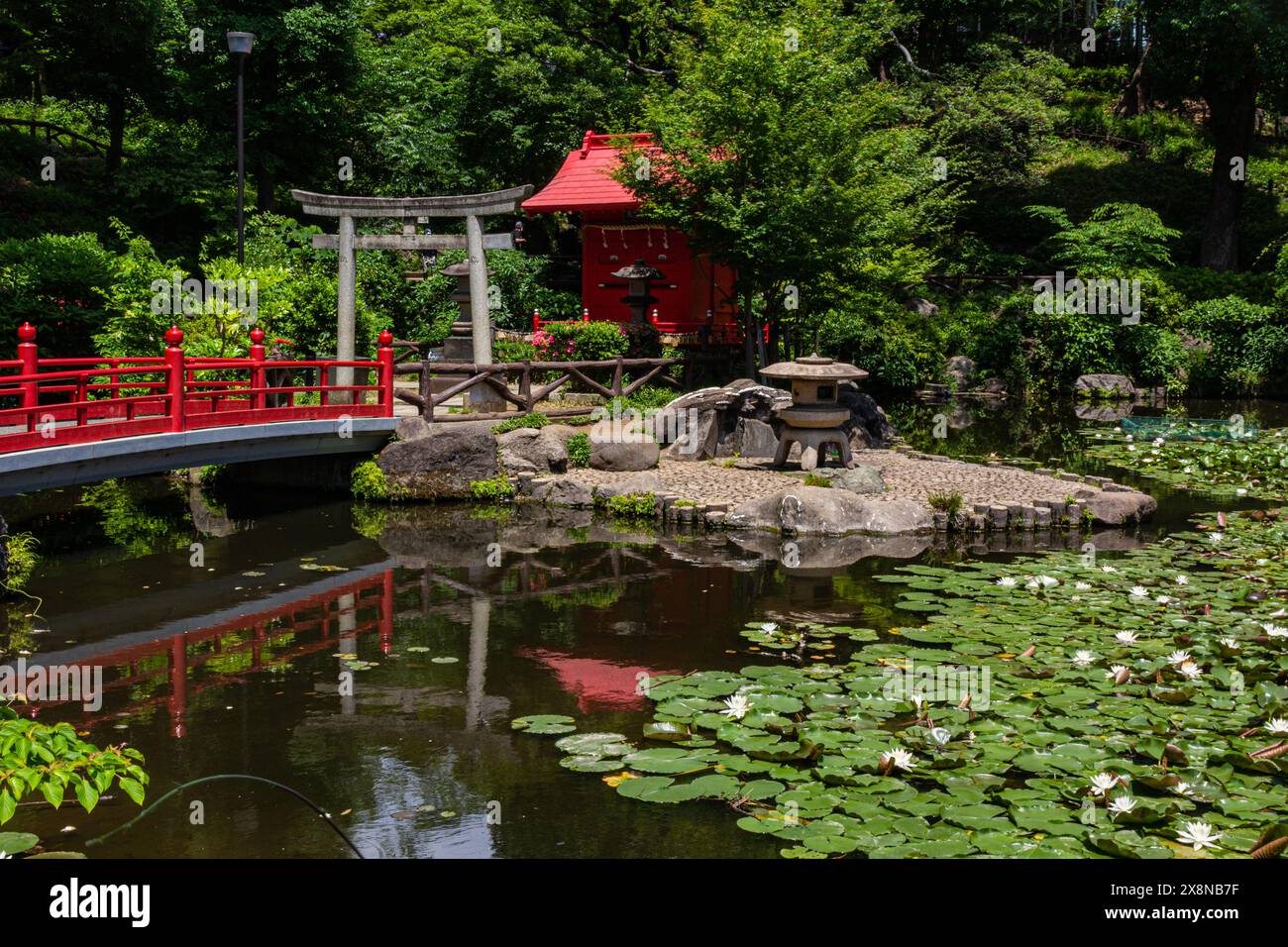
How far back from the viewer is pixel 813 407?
1728 centimetres

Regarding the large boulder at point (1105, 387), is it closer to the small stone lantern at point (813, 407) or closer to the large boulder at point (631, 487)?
the small stone lantern at point (813, 407)

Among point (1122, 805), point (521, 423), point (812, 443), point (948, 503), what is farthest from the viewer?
point (521, 423)

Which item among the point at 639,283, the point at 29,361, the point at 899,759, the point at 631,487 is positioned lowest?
the point at 899,759

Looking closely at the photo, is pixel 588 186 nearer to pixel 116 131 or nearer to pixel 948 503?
pixel 116 131

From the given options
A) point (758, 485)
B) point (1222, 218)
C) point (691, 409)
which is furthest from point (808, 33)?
point (1222, 218)

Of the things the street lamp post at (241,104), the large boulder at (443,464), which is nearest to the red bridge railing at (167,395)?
the large boulder at (443,464)

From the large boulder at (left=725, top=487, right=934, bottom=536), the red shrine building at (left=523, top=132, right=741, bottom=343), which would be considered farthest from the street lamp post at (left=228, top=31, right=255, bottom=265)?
the large boulder at (left=725, top=487, right=934, bottom=536)

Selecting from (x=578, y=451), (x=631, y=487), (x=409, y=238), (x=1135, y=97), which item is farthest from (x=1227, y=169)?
(x=631, y=487)

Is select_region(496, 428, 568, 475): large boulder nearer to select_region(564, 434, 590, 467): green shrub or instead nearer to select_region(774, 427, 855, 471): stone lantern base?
select_region(564, 434, 590, 467): green shrub

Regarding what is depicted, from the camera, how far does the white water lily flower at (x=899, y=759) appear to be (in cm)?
677

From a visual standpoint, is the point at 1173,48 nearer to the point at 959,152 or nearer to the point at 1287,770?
the point at 959,152

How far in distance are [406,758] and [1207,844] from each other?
15.4ft

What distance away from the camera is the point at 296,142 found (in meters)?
28.3

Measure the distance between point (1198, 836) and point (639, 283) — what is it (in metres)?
18.8
